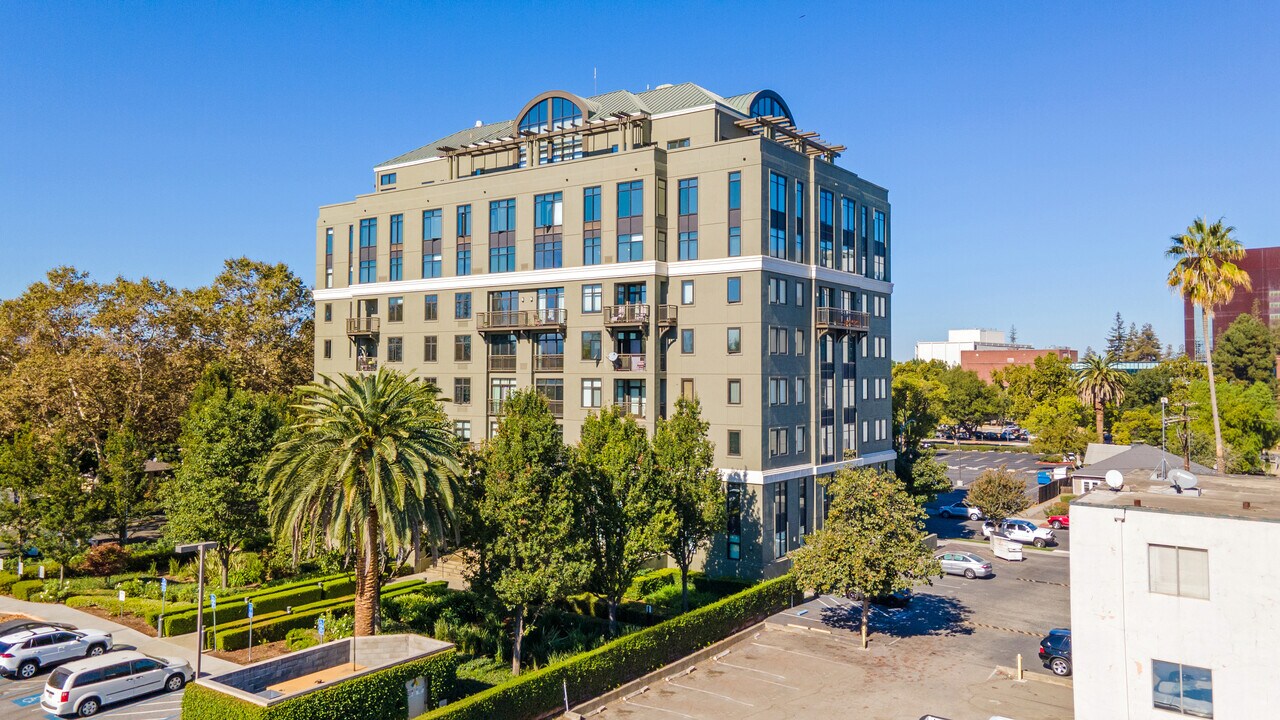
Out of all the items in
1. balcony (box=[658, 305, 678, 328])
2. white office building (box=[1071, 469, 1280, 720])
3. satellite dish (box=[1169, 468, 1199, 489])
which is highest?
balcony (box=[658, 305, 678, 328])

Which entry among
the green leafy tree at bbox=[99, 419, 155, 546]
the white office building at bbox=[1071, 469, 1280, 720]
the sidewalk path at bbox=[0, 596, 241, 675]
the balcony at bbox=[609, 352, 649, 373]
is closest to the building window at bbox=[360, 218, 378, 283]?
the green leafy tree at bbox=[99, 419, 155, 546]

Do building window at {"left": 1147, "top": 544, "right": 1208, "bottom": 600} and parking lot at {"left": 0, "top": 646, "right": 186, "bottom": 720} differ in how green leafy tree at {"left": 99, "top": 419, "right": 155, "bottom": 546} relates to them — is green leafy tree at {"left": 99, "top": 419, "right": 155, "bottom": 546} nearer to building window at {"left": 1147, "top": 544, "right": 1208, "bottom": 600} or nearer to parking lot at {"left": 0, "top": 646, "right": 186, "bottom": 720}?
parking lot at {"left": 0, "top": 646, "right": 186, "bottom": 720}

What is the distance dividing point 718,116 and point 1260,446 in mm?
66446

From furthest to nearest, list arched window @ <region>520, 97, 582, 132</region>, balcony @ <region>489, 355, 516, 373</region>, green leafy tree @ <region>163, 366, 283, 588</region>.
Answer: arched window @ <region>520, 97, 582, 132</region>
balcony @ <region>489, 355, 516, 373</region>
green leafy tree @ <region>163, 366, 283, 588</region>

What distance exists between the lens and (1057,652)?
32.2m

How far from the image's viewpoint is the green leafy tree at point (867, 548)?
3484cm

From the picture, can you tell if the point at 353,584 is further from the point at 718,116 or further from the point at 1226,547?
the point at 1226,547

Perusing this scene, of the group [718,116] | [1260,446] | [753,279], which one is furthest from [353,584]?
[1260,446]

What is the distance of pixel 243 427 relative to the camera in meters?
43.5

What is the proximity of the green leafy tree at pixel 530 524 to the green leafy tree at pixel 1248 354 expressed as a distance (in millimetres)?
117516

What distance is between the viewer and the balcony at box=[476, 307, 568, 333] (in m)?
53.1

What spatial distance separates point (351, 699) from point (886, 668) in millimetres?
20822

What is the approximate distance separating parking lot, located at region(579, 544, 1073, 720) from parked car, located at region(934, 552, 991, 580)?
9.82 feet

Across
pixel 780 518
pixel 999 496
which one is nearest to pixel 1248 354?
pixel 999 496
